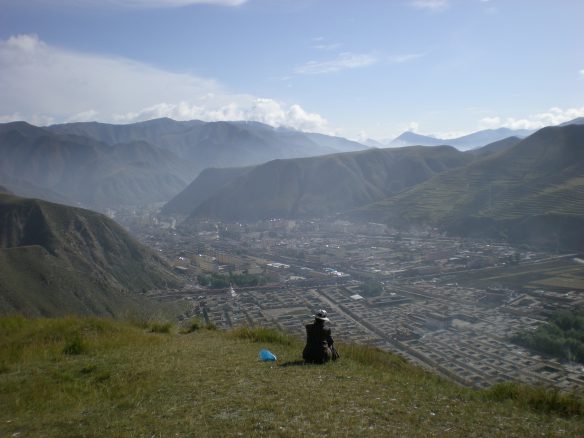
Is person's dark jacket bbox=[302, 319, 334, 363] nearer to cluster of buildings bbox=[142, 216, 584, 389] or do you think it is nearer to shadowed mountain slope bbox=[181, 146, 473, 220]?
cluster of buildings bbox=[142, 216, 584, 389]

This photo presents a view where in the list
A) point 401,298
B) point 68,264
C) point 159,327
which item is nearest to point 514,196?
point 401,298

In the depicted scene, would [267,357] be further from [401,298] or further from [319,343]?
[401,298]

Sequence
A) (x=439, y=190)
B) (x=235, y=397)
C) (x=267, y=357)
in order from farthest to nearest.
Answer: (x=439, y=190)
(x=267, y=357)
(x=235, y=397)

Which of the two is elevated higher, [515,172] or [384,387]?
[515,172]

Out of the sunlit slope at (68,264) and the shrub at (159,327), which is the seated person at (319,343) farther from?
the sunlit slope at (68,264)

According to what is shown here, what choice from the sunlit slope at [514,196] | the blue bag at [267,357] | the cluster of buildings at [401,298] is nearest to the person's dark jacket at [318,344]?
the blue bag at [267,357]

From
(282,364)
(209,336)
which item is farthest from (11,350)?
(282,364)

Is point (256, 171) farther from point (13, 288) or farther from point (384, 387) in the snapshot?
point (384, 387)

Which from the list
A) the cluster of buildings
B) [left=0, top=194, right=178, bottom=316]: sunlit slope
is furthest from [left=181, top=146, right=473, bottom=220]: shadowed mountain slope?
[left=0, top=194, right=178, bottom=316]: sunlit slope
